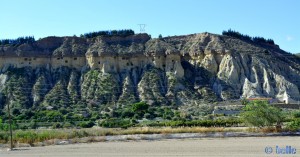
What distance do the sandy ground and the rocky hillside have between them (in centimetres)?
3297

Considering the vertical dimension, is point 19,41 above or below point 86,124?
above

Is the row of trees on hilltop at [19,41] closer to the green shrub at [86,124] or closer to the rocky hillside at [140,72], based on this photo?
the rocky hillside at [140,72]

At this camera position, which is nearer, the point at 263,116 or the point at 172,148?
the point at 172,148

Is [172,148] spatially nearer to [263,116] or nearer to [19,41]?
[263,116]

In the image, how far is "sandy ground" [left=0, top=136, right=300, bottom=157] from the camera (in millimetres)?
29205

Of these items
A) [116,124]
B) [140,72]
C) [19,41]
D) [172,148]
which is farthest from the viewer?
[19,41]

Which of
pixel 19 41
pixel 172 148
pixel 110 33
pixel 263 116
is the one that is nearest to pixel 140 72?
pixel 110 33

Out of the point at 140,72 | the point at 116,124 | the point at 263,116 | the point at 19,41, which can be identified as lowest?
the point at 116,124

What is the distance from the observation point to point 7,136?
42781mm

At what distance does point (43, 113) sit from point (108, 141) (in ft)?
86.1

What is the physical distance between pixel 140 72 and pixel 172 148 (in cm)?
4964

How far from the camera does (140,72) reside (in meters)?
81.9

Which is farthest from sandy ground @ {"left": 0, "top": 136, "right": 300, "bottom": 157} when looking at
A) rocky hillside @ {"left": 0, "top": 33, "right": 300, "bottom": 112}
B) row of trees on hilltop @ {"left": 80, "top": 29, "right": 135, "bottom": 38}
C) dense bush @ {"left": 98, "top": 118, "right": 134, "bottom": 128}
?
row of trees on hilltop @ {"left": 80, "top": 29, "right": 135, "bottom": 38}

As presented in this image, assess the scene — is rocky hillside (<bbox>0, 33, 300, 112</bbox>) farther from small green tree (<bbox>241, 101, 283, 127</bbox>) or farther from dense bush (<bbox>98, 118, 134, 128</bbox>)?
small green tree (<bbox>241, 101, 283, 127</bbox>)
